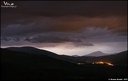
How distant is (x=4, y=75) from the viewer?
19138cm

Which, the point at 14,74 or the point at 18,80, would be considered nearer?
the point at 18,80

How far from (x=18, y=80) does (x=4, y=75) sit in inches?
1043

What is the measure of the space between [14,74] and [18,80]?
30.2 metres

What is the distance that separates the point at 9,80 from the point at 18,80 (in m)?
6.14

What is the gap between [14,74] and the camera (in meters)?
198

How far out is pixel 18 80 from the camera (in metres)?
170

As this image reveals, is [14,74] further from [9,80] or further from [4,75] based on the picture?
[9,80]

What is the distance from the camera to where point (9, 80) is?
553 feet

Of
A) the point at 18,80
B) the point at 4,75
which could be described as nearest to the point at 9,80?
the point at 18,80

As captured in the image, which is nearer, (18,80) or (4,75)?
(18,80)

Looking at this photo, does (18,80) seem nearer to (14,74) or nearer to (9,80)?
(9,80)

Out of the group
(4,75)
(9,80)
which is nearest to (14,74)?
(4,75)

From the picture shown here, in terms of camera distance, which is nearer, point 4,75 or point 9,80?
point 9,80
